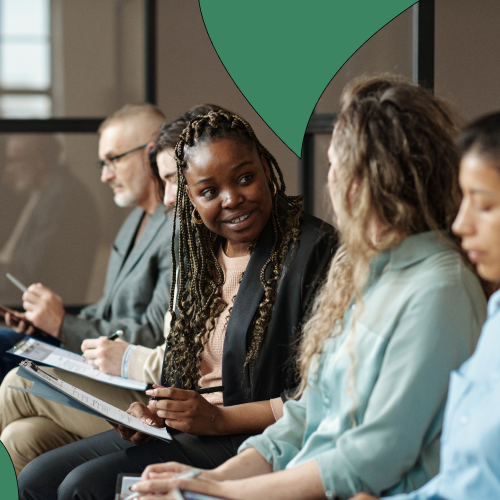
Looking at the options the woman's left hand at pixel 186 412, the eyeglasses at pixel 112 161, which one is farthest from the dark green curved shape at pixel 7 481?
the eyeglasses at pixel 112 161

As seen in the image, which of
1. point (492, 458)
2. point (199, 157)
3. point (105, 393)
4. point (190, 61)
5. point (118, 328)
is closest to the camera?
point (492, 458)

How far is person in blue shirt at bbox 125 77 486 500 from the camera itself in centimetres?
93

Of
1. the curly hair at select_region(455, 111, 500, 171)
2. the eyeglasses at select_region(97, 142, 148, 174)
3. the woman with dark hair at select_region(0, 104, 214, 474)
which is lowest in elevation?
the woman with dark hair at select_region(0, 104, 214, 474)

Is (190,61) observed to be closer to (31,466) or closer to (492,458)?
(31,466)

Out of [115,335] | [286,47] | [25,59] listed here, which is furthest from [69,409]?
[25,59]

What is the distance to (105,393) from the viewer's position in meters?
1.86

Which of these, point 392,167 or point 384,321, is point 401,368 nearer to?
point 384,321

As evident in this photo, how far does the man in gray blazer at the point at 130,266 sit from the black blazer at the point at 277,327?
0.50m

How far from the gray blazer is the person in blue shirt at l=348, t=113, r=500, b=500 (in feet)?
4.32

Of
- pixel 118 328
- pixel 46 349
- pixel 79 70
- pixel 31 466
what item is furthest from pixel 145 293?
pixel 79 70

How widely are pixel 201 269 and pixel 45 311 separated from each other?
0.89 metres

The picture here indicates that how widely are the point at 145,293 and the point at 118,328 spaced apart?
0.15 meters

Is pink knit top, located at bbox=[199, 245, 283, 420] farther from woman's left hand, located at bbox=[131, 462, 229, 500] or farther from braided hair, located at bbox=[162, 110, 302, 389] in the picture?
woman's left hand, located at bbox=[131, 462, 229, 500]

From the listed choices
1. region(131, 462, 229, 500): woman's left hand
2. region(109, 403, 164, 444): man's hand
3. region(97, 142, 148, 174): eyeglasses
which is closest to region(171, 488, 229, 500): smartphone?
region(131, 462, 229, 500): woman's left hand
